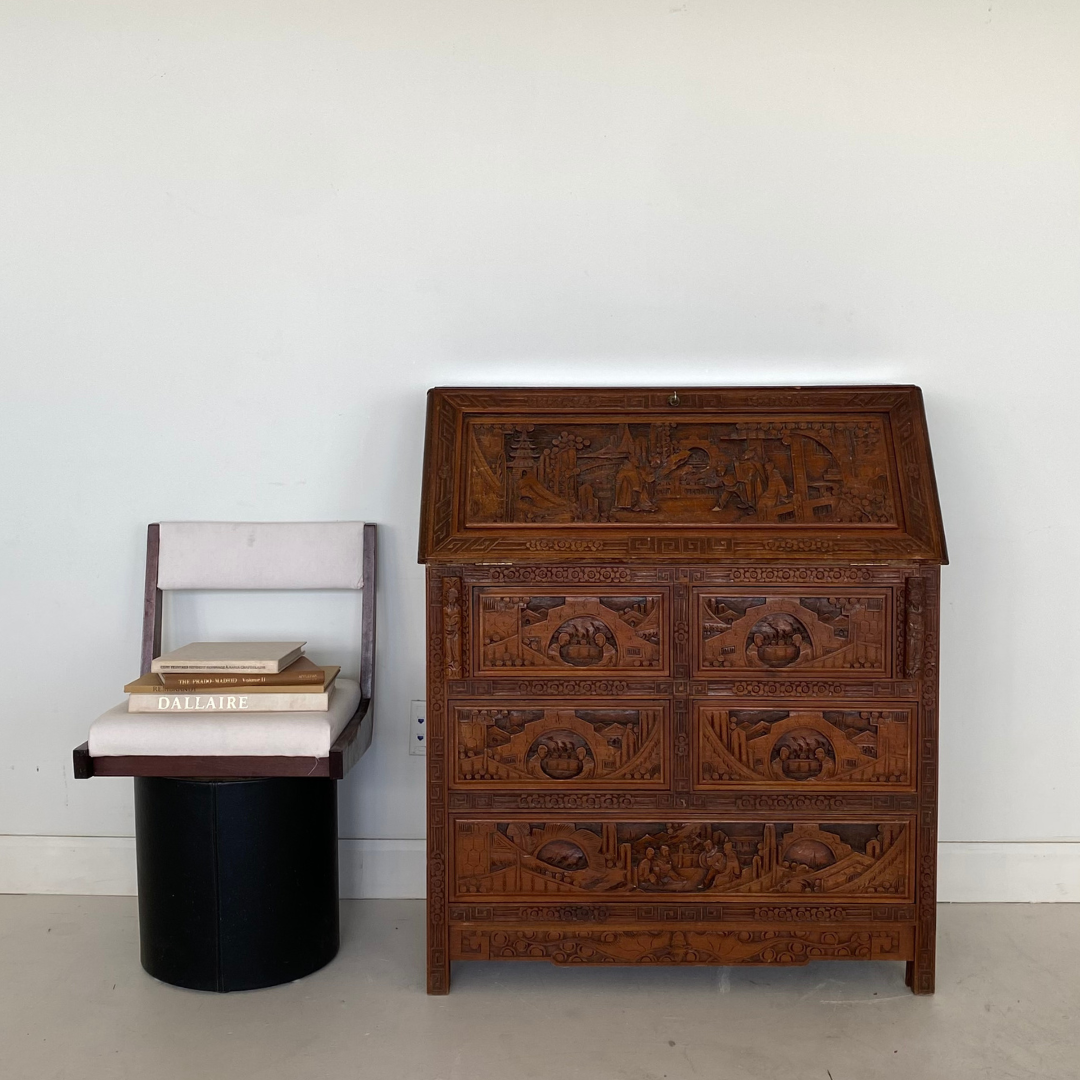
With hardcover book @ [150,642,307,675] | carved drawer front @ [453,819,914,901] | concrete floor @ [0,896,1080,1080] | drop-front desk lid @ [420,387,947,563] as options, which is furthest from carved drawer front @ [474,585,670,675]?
concrete floor @ [0,896,1080,1080]

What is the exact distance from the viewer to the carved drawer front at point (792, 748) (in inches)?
94.5

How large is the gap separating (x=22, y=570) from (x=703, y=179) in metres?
2.29

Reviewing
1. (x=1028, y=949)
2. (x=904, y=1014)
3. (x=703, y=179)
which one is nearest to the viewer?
(x=904, y=1014)

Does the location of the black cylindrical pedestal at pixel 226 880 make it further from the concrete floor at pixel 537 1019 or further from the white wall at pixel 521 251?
the white wall at pixel 521 251

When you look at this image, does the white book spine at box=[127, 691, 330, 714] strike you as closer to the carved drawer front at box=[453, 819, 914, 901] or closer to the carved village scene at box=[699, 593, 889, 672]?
the carved drawer front at box=[453, 819, 914, 901]

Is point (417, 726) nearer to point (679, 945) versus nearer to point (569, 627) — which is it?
point (569, 627)

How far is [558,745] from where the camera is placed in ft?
7.92

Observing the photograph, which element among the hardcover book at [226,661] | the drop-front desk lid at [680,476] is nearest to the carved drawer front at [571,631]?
the drop-front desk lid at [680,476]

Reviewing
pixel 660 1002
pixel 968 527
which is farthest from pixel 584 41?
pixel 660 1002

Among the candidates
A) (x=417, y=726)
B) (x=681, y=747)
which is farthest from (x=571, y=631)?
(x=417, y=726)

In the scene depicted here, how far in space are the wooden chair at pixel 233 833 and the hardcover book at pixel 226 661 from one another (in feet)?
0.37

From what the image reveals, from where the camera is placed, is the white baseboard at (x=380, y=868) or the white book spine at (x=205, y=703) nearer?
the white book spine at (x=205, y=703)

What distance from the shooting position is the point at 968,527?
113 inches

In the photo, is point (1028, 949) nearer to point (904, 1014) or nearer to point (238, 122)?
point (904, 1014)
